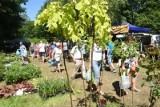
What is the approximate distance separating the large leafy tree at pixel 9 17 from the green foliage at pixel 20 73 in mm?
24240

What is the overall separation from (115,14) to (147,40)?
14.1 feet

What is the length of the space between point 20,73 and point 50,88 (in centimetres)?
388

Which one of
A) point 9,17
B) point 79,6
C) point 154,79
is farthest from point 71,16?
point 9,17

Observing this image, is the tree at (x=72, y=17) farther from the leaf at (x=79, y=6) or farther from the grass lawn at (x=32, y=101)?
the grass lawn at (x=32, y=101)

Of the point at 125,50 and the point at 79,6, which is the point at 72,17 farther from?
the point at 125,50

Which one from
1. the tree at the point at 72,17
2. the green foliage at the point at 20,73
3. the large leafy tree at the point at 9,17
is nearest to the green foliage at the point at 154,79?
the tree at the point at 72,17

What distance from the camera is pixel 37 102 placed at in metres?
11.2

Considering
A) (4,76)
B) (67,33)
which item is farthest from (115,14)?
(67,33)

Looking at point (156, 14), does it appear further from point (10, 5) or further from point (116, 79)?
point (116, 79)

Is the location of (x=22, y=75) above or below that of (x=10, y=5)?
below

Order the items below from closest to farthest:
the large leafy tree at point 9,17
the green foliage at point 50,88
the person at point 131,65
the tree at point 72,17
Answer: the tree at point 72,17, the person at point 131,65, the green foliage at point 50,88, the large leafy tree at point 9,17

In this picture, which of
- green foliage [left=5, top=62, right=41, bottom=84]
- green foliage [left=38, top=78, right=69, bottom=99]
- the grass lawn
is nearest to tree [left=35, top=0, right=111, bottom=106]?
the grass lawn

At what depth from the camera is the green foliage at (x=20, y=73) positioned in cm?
1448

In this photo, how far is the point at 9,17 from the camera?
135 feet
